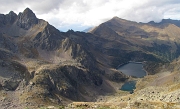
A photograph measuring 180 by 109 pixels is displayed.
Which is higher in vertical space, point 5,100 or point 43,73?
point 43,73

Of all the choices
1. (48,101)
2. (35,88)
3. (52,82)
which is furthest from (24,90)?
(52,82)

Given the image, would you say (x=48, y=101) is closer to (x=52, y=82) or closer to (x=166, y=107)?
(x=52, y=82)

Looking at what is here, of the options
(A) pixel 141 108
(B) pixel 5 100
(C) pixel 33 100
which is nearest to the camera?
(A) pixel 141 108

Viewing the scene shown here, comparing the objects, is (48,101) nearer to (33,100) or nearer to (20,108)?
(33,100)

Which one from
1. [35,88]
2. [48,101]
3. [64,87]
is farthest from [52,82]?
[48,101]

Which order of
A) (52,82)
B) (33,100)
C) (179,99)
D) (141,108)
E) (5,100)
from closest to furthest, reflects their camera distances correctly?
(141,108), (179,99), (5,100), (33,100), (52,82)

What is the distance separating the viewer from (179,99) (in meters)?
76.2

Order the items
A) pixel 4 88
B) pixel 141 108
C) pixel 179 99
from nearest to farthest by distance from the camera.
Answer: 1. pixel 141 108
2. pixel 179 99
3. pixel 4 88

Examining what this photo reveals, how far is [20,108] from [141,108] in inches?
3406

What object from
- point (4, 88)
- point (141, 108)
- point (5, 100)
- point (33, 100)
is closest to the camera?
point (141, 108)

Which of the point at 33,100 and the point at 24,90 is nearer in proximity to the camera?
the point at 33,100

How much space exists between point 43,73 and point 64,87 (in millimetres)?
21247

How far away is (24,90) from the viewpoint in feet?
542

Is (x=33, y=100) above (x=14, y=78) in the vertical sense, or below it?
below
